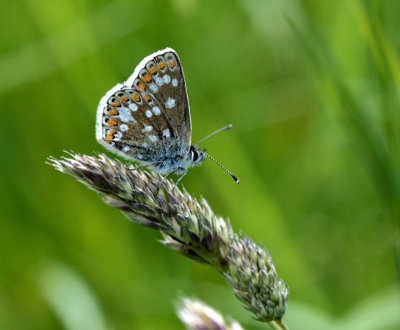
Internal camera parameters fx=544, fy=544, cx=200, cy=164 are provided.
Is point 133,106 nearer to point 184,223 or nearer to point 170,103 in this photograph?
point 170,103

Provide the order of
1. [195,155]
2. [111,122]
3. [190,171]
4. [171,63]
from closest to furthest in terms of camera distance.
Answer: [171,63], [111,122], [195,155], [190,171]

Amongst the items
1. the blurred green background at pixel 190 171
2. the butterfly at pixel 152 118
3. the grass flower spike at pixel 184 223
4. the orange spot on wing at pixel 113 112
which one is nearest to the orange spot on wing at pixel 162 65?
the butterfly at pixel 152 118

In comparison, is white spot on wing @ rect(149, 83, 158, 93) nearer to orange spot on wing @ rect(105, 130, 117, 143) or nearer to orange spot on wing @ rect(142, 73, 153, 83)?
orange spot on wing @ rect(142, 73, 153, 83)

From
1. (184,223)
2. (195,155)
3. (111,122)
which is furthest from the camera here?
(195,155)

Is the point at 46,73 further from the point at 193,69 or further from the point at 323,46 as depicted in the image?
the point at 323,46

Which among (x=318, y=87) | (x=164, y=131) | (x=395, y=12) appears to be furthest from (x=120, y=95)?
(x=395, y=12)

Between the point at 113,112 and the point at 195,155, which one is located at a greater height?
the point at 113,112

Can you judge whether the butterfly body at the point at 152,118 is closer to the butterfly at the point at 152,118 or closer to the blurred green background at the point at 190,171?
the butterfly at the point at 152,118

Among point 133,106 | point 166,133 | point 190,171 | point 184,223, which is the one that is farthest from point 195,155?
point 190,171
